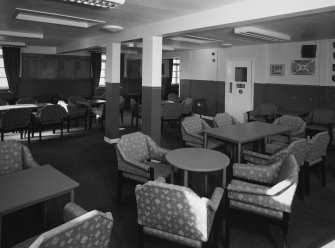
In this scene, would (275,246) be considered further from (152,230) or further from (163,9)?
(163,9)

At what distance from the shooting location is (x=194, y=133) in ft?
16.8

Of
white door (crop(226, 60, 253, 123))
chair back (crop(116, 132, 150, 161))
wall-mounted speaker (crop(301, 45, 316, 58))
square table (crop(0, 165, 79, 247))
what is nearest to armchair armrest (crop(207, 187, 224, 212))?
square table (crop(0, 165, 79, 247))

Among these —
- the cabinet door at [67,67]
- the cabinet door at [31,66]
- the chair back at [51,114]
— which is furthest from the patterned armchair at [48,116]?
the cabinet door at [67,67]

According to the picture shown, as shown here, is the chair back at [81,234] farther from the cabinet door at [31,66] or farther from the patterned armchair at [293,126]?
the cabinet door at [31,66]

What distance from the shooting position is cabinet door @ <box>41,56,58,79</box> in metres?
11.0

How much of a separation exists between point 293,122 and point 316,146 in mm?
1640

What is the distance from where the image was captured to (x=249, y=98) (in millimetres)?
9047

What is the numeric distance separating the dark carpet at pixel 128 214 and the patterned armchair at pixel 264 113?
7.61 feet

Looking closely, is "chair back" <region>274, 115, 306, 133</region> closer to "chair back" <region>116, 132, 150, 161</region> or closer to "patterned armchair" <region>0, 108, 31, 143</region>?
"chair back" <region>116, 132, 150, 161</region>

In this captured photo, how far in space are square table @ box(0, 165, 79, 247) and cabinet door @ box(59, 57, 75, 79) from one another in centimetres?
928

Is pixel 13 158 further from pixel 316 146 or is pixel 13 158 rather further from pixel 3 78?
pixel 3 78

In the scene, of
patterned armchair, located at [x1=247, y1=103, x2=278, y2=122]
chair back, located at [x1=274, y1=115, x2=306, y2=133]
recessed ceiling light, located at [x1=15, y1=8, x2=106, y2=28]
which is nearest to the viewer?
recessed ceiling light, located at [x1=15, y1=8, x2=106, y2=28]

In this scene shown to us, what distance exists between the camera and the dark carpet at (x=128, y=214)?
3004 millimetres

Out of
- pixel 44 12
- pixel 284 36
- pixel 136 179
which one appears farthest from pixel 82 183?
pixel 284 36
